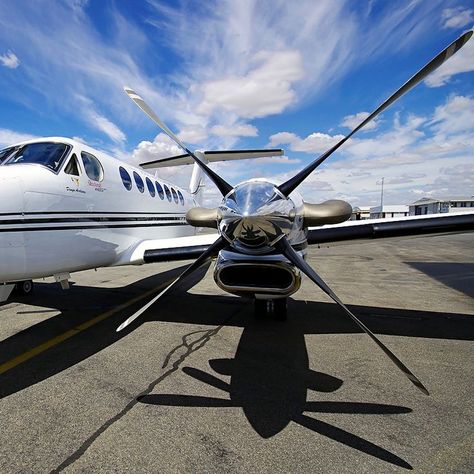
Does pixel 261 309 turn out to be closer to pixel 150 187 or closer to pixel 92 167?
pixel 92 167

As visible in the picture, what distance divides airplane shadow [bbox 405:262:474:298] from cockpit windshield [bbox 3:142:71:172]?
27.9 feet

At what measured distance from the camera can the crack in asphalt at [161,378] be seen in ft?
7.95

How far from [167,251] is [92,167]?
184cm

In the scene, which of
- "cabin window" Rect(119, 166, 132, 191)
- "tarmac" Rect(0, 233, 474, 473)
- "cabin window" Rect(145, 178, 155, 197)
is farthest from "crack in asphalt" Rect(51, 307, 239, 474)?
"cabin window" Rect(145, 178, 155, 197)

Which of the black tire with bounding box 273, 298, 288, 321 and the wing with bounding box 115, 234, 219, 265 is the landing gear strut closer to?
the black tire with bounding box 273, 298, 288, 321

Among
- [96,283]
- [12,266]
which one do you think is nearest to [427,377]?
[12,266]

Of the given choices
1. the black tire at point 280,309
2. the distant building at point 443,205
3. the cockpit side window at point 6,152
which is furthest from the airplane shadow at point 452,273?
the distant building at point 443,205

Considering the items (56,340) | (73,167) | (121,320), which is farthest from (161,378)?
(73,167)

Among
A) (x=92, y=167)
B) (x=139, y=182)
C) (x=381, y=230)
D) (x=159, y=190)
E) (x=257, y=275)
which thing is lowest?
(x=257, y=275)

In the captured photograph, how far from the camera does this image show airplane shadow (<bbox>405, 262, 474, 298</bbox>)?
882 cm

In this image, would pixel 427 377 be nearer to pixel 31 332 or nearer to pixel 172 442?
pixel 172 442

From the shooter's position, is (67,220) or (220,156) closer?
(67,220)

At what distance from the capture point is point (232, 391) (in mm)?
3393

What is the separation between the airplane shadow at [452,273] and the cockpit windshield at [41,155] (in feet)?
27.9
